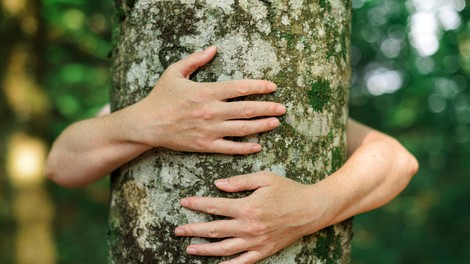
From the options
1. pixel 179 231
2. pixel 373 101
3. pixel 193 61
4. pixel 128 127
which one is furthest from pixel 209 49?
pixel 373 101

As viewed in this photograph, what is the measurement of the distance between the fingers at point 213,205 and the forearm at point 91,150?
267mm

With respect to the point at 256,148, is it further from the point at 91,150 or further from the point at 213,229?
the point at 91,150

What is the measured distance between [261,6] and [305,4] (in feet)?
0.59

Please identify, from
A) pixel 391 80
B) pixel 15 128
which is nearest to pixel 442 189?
pixel 391 80

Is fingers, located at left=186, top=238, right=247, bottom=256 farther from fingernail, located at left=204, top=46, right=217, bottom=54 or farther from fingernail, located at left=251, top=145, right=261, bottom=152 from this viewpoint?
fingernail, located at left=204, top=46, right=217, bottom=54

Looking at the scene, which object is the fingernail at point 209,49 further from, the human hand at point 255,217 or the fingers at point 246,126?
the human hand at point 255,217

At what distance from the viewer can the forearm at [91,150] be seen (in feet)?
6.57

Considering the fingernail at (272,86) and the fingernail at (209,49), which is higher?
the fingernail at (209,49)

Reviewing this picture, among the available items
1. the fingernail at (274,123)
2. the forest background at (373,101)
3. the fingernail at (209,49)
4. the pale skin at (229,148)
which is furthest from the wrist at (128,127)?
the forest background at (373,101)

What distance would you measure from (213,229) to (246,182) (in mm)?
195

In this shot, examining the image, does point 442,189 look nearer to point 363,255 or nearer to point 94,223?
point 363,255

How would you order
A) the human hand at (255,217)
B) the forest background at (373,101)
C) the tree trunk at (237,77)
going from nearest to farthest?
the human hand at (255,217)
the tree trunk at (237,77)
the forest background at (373,101)

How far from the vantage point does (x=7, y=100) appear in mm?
7789

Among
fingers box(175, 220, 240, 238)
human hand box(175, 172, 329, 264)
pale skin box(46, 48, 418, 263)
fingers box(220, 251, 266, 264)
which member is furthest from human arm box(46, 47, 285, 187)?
fingers box(220, 251, 266, 264)
